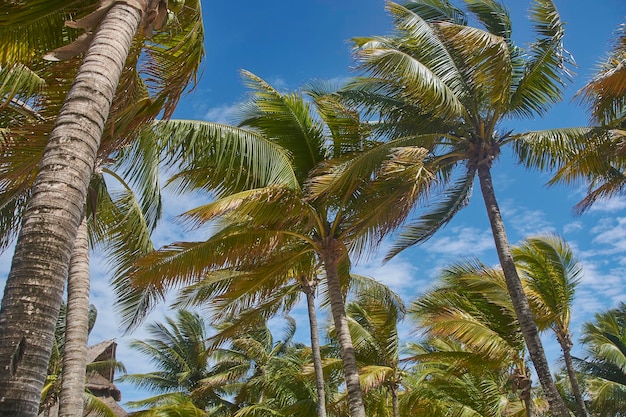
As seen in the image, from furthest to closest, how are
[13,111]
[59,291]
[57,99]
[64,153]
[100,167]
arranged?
[100,167] → [13,111] → [57,99] → [64,153] → [59,291]

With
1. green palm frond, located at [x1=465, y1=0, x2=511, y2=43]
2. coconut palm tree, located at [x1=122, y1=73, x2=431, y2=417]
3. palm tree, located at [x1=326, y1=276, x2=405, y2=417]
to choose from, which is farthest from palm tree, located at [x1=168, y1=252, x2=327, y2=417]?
green palm frond, located at [x1=465, y1=0, x2=511, y2=43]

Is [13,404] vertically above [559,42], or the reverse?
[559,42]

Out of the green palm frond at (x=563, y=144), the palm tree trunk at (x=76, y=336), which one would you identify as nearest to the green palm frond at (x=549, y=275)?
the green palm frond at (x=563, y=144)

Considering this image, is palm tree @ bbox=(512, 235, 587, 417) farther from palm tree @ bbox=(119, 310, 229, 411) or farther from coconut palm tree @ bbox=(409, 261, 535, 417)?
palm tree @ bbox=(119, 310, 229, 411)

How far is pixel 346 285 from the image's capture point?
1249 centimetres

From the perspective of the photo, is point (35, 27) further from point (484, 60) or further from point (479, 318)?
point (479, 318)

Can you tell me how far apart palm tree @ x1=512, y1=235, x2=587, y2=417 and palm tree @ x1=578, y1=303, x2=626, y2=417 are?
1003cm

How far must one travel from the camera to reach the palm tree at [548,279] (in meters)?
13.8

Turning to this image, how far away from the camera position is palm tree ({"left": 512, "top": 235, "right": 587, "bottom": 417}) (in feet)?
45.3

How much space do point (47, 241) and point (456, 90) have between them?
31.1 feet

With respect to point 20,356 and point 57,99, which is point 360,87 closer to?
point 57,99

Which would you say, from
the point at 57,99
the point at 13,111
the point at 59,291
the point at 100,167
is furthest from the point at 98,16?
the point at 100,167

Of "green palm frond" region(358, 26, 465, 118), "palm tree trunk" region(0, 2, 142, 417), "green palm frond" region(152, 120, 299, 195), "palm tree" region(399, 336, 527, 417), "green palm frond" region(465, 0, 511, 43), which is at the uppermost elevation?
"green palm frond" region(465, 0, 511, 43)

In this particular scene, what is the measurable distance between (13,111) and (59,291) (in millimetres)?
5187
